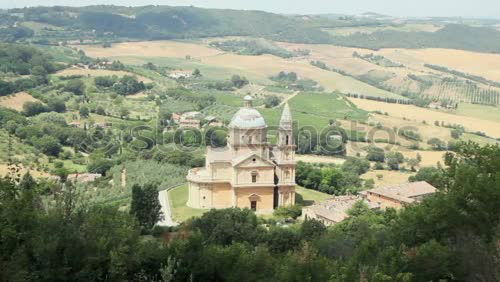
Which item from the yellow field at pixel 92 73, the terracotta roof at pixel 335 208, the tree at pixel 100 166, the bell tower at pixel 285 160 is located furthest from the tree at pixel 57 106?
the terracotta roof at pixel 335 208

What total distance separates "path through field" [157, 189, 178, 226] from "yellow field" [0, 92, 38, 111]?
4295 centimetres

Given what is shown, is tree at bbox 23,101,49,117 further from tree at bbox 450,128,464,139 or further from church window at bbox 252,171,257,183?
tree at bbox 450,128,464,139

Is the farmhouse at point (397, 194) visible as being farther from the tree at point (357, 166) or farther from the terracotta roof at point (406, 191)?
the tree at point (357, 166)

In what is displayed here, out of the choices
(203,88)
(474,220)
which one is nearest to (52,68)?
(203,88)

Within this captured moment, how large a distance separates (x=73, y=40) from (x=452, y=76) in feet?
327

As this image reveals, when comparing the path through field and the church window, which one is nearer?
the path through field

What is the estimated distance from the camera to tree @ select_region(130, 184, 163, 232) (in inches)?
1513

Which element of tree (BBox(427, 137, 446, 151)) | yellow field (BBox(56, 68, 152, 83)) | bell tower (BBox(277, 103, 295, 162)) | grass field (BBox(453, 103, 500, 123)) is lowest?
grass field (BBox(453, 103, 500, 123))

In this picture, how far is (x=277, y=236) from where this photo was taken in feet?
110

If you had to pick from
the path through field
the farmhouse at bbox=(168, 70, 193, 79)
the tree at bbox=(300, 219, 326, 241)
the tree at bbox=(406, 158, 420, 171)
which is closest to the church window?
the path through field

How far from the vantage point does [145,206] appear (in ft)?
127

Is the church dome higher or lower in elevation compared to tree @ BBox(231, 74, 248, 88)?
higher

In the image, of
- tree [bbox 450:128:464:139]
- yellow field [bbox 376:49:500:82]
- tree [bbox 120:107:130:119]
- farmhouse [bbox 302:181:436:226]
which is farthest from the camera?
yellow field [bbox 376:49:500:82]

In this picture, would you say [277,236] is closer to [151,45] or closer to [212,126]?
[212,126]
